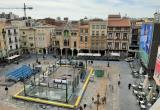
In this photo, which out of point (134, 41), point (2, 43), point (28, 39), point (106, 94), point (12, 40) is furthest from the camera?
point (28, 39)

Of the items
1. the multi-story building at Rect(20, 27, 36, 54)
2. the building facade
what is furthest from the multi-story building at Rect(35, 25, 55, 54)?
the building facade

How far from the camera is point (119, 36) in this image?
7062 centimetres

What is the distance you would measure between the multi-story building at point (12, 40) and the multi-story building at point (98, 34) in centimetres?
3100

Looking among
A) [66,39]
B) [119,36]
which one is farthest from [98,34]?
[66,39]

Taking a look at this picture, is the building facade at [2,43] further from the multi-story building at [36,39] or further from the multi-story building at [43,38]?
the multi-story building at [43,38]

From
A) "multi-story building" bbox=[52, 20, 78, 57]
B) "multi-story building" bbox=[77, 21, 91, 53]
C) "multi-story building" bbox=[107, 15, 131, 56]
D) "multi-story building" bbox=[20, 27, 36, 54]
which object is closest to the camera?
"multi-story building" bbox=[107, 15, 131, 56]

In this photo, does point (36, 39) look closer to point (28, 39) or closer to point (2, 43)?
point (28, 39)

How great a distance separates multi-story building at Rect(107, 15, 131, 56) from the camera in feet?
228

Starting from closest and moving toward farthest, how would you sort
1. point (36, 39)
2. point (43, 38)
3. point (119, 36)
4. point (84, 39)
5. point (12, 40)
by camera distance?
point (12, 40) < point (119, 36) < point (84, 39) < point (43, 38) < point (36, 39)

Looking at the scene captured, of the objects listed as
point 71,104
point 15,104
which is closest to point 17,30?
point 15,104

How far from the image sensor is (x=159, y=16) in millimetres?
52062

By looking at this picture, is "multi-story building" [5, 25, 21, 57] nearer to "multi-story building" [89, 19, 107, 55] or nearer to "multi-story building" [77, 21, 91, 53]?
"multi-story building" [77, 21, 91, 53]

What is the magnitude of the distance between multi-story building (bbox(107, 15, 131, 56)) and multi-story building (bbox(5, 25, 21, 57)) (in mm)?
38259

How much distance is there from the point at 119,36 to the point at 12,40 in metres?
43.4
